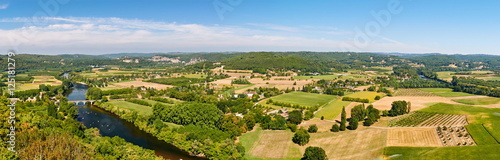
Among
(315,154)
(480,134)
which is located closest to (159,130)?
(315,154)

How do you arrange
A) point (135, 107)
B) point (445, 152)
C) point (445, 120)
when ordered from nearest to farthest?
point (445, 152)
point (445, 120)
point (135, 107)

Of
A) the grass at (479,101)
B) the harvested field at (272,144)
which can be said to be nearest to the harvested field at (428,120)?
the harvested field at (272,144)

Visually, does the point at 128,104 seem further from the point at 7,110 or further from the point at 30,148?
the point at 30,148

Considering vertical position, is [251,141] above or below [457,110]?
below

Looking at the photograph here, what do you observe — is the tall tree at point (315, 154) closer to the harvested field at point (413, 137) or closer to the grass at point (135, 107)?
the harvested field at point (413, 137)

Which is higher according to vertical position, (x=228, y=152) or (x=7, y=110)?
(x=7, y=110)

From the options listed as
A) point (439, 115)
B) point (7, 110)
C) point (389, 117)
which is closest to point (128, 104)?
point (7, 110)

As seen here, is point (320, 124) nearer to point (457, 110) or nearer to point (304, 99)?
point (304, 99)

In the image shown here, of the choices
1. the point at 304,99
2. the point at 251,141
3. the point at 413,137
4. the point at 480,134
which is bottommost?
the point at 251,141
